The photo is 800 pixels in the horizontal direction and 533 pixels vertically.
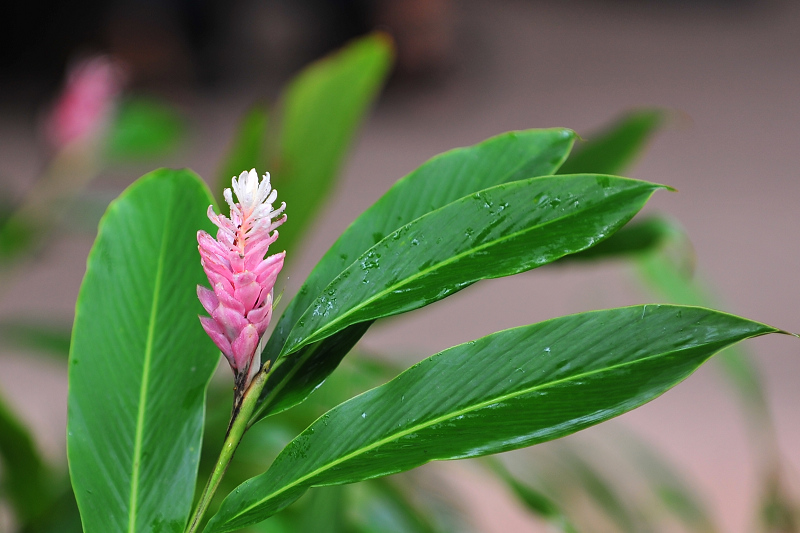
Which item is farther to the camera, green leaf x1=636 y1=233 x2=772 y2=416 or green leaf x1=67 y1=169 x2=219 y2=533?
green leaf x1=636 y1=233 x2=772 y2=416

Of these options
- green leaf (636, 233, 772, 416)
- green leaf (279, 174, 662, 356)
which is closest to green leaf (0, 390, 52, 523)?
green leaf (279, 174, 662, 356)

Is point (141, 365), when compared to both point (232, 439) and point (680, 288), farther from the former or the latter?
point (680, 288)

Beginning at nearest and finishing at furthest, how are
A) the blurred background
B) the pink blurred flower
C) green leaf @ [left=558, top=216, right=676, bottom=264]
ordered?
green leaf @ [left=558, top=216, right=676, bottom=264]
the pink blurred flower
the blurred background

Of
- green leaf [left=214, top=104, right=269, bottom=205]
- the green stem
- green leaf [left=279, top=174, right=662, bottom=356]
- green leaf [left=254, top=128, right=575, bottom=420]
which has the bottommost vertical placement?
the green stem

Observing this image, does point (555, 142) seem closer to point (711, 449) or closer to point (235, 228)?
point (235, 228)

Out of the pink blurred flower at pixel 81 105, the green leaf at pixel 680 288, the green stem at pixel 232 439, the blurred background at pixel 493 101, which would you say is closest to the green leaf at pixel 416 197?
the green stem at pixel 232 439

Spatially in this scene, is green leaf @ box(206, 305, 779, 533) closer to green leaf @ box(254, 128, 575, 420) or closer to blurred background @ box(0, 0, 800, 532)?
green leaf @ box(254, 128, 575, 420)

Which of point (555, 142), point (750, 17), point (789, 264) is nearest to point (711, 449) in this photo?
point (789, 264)

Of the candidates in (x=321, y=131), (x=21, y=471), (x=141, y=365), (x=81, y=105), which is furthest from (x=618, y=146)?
(x=81, y=105)
